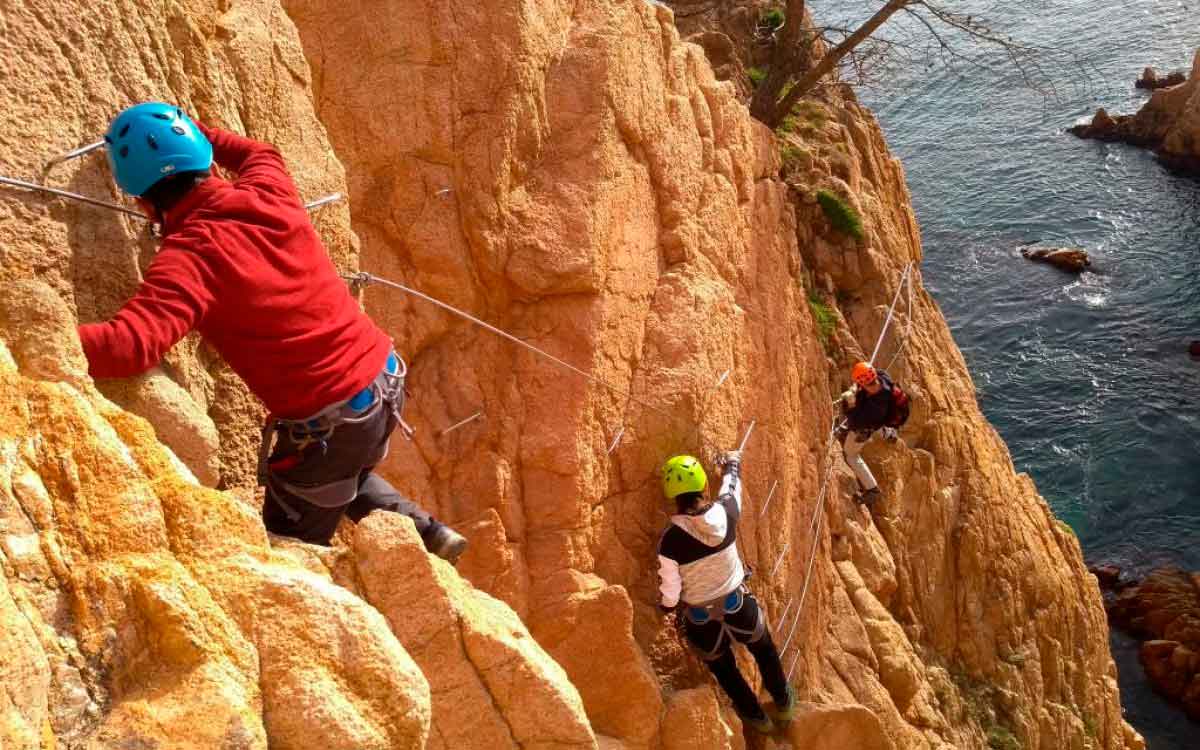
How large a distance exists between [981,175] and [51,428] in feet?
98.5

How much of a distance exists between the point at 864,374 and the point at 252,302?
766 cm

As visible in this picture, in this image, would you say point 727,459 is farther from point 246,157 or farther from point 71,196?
point 71,196

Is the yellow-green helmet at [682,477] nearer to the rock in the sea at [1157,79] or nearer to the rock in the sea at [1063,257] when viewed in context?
the rock in the sea at [1063,257]

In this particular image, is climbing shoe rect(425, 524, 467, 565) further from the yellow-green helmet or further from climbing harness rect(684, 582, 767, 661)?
climbing harness rect(684, 582, 767, 661)

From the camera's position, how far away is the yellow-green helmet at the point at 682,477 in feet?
24.5

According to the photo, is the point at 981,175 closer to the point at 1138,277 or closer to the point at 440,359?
the point at 1138,277

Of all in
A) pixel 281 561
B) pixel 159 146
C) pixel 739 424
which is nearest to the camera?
pixel 281 561

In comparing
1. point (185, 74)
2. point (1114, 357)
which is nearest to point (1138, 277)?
point (1114, 357)

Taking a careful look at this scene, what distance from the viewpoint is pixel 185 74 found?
4973mm

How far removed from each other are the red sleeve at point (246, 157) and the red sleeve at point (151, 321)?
688mm

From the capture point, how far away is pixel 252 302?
4.18 m

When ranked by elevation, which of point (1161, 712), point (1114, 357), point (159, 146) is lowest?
point (1161, 712)

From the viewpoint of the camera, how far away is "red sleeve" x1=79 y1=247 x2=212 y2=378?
3.81 meters

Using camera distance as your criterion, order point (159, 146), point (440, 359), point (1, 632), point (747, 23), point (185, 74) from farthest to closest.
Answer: point (747, 23)
point (440, 359)
point (185, 74)
point (159, 146)
point (1, 632)
